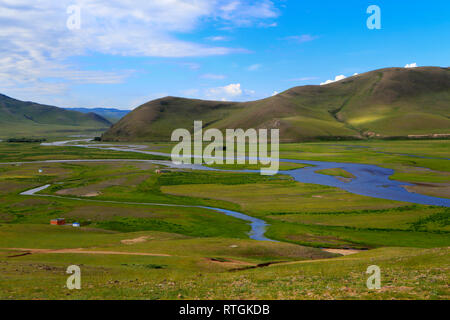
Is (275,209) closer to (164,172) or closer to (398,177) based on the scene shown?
(398,177)

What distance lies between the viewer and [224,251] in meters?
42.3

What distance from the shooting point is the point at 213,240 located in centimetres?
4778

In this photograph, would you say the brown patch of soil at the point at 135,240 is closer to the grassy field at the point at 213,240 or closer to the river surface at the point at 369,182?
the grassy field at the point at 213,240

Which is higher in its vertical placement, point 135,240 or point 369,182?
point 369,182

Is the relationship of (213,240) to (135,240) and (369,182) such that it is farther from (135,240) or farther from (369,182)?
(369,182)

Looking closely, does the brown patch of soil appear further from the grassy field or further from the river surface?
the river surface

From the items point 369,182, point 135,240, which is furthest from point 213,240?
point 369,182

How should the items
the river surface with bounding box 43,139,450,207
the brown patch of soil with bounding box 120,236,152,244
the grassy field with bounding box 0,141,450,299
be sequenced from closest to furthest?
the grassy field with bounding box 0,141,450,299 < the brown patch of soil with bounding box 120,236,152,244 < the river surface with bounding box 43,139,450,207

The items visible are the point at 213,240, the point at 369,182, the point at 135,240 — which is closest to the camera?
the point at 213,240

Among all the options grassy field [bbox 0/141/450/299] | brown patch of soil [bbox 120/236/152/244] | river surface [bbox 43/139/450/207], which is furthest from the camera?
river surface [bbox 43/139/450/207]

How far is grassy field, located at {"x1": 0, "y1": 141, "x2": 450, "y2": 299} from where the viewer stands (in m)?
22.3

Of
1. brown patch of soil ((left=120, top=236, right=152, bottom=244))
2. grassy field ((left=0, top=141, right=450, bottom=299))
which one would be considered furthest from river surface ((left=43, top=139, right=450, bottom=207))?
brown patch of soil ((left=120, top=236, right=152, bottom=244))

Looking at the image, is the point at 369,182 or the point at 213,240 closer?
the point at 213,240
